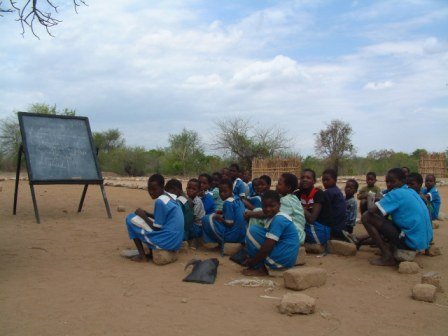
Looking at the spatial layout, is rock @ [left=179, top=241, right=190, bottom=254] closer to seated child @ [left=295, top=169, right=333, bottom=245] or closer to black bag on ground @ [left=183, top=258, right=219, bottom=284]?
black bag on ground @ [left=183, top=258, right=219, bottom=284]

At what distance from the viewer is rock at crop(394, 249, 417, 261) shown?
217 inches

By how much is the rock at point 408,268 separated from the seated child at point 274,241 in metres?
1.24

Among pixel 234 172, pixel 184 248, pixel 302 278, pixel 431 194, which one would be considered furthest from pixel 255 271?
pixel 431 194

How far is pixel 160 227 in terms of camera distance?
5.56 meters

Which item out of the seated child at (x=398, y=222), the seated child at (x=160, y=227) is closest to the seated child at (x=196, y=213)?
the seated child at (x=160, y=227)

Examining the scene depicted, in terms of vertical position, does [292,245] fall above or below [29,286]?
above

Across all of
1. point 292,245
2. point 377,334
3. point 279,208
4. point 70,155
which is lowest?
point 377,334

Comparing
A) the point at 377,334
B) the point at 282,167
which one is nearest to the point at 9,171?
the point at 282,167

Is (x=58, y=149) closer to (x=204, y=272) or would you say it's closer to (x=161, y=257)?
(x=161, y=257)

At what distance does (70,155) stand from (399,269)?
6.13m

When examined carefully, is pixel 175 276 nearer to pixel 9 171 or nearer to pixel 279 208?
pixel 279 208

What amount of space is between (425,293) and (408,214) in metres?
1.31

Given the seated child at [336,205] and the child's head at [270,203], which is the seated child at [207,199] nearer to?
the seated child at [336,205]

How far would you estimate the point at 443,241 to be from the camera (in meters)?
7.24
